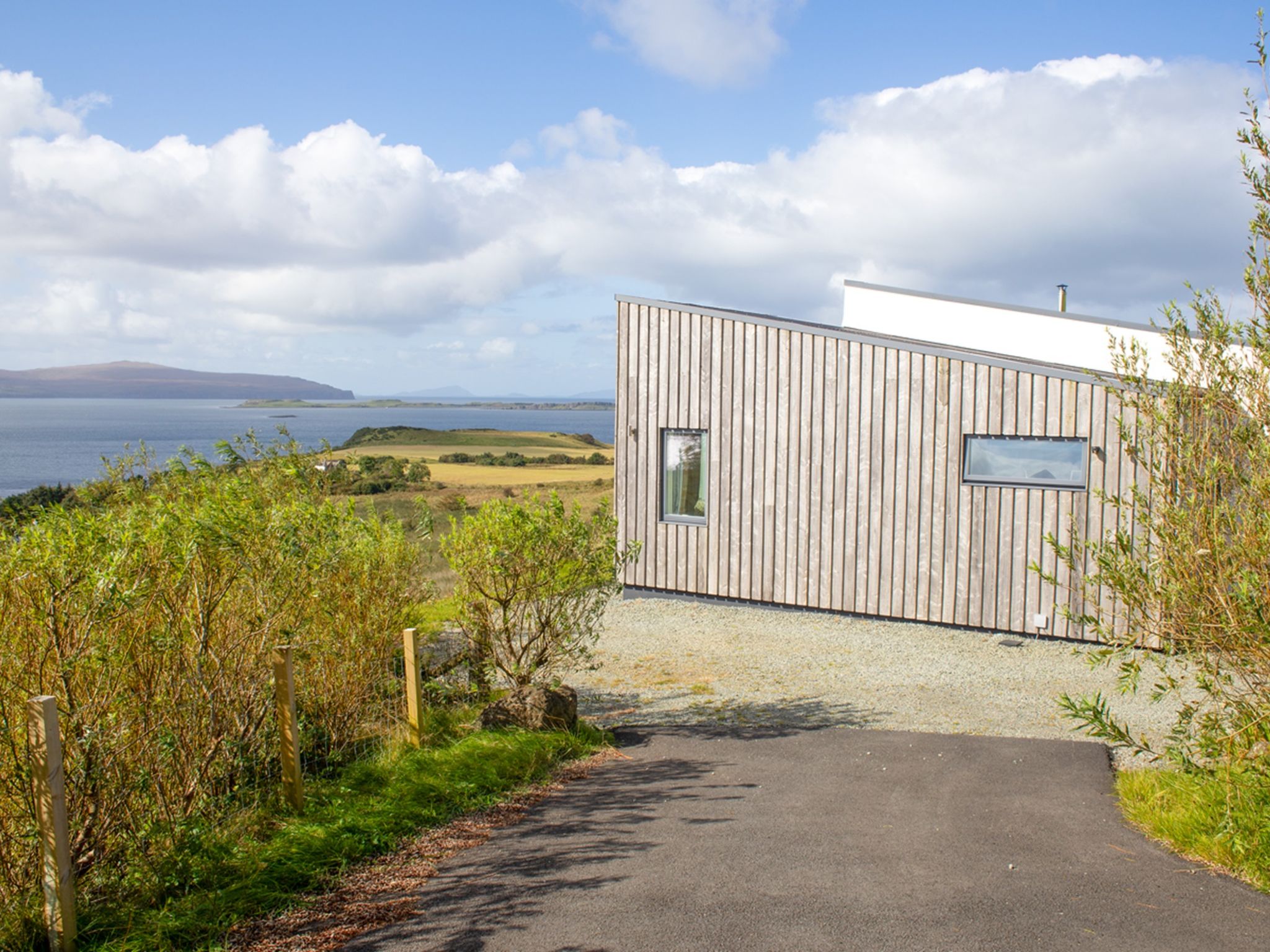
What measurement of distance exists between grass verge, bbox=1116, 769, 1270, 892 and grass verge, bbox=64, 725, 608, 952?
343 centimetres

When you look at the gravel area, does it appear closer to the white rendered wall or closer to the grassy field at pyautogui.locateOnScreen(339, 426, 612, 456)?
the white rendered wall

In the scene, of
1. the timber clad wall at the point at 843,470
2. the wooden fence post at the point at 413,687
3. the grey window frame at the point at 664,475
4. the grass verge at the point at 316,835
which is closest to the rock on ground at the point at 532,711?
the grass verge at the point at 316,835

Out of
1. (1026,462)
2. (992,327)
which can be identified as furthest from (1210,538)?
(992,327)

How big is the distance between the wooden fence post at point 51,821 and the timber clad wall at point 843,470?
866 centimetres

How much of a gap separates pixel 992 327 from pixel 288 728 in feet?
42.7

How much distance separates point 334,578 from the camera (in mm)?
6363

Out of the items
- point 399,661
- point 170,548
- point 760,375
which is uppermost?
point 760,375

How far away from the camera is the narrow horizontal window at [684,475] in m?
11.9

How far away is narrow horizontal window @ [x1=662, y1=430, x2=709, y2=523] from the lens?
11.9 m

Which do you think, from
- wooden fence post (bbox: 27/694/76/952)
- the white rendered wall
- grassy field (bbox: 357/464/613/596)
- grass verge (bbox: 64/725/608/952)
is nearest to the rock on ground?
grass verge (bbox: 64/725/608/952)

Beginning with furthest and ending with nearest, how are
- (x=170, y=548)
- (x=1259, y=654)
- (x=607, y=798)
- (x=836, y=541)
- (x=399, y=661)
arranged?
(x=836, y=541), (x=399, y=661), (x=607, y=798), (x=170, y=548), (x=1259, y=654)

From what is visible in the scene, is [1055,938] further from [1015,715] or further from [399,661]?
[399,661]

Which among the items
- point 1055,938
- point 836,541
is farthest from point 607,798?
point 836,541

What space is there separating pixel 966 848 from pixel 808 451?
671 cm
